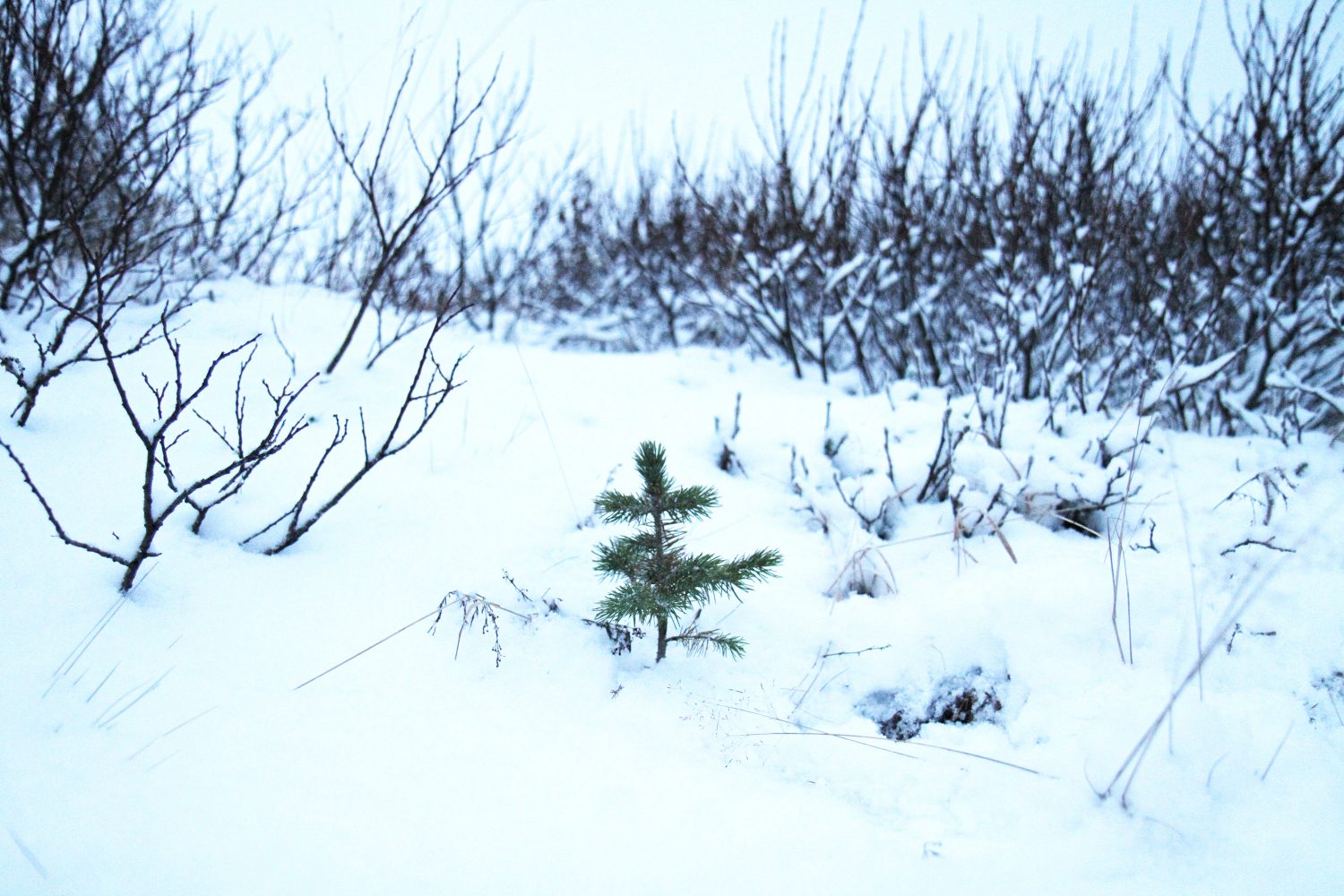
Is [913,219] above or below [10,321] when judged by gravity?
above

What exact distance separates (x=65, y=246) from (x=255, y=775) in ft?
10.4

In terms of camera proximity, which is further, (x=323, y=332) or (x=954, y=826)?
(x=323, y=332)

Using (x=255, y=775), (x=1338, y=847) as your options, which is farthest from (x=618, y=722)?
(x=1338, y=847)

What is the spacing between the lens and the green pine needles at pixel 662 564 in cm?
122

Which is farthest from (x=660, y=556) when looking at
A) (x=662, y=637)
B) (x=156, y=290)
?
(x=156, y=290)

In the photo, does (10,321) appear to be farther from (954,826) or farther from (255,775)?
(954,826)

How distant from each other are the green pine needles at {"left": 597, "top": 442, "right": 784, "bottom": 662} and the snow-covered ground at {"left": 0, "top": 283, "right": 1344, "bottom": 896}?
0.18 m

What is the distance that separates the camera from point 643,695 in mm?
1273

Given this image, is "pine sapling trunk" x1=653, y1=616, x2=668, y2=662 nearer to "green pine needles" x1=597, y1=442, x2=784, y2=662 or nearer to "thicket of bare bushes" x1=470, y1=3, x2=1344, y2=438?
"green pine needles" x1=597, y1=442, x2=784, y2=662

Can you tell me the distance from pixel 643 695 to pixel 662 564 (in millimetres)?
277

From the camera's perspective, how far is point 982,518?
1.80 meters

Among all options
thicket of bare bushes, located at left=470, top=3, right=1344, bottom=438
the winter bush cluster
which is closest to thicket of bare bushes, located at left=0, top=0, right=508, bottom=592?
the winter bush cluster

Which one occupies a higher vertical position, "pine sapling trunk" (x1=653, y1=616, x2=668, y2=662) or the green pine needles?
the green pine needles

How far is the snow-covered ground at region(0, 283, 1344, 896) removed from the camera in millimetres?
925
